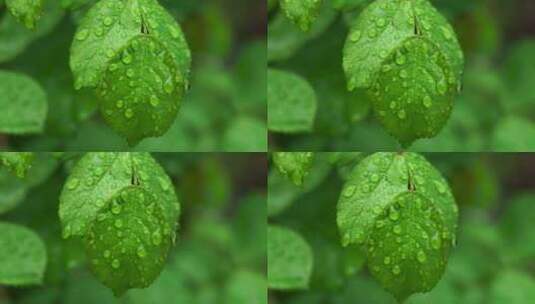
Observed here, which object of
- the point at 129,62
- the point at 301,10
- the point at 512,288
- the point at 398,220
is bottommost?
the point at 512,288

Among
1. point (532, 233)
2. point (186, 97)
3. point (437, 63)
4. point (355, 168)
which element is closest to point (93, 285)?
point (186, 97)

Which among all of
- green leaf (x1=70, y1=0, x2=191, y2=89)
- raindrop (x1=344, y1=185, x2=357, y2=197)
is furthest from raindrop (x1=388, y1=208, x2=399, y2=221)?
green leaf (x1=70, y1=0, x2=191, y2=89)

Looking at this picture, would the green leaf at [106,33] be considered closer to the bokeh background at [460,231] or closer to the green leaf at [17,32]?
the green leaf at [17,32]

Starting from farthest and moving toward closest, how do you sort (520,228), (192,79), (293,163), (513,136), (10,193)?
1. (520,228)
2. (513,136)
3. (192,79)
4. (10,193)
5. (293,163)

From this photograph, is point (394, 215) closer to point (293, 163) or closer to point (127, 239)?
point (293, 163)

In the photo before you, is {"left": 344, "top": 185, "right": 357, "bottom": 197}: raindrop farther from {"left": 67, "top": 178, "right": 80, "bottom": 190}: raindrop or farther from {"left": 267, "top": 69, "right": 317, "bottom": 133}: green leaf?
{"left": 67, "top": 178, "right": 80, "bottom": 190}: raindrop

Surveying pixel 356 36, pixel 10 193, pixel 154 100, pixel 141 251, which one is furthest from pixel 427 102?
pixel 10 193

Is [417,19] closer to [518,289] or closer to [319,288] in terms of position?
[319,288]
